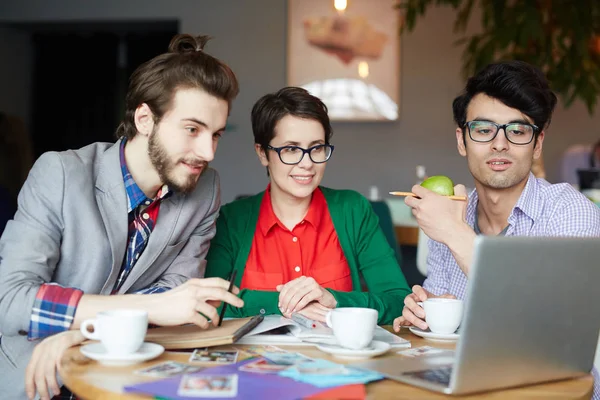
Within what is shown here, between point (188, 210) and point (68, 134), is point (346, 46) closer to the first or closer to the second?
point (68, 134)

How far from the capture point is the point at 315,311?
157 cm

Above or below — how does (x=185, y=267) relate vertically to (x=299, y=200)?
below

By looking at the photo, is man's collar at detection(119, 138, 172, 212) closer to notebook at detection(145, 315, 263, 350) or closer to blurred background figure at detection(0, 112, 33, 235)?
notebook at detection(145, 315, 263, 350)

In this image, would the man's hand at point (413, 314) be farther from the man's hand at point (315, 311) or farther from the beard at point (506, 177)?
the beard at point (506, 177)

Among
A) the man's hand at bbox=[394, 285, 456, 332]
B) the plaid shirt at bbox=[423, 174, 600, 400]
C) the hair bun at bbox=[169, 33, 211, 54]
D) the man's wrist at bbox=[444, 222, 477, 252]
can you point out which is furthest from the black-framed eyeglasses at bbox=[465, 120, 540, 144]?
the hair bun at bbox=[169, 33, 211, 54]

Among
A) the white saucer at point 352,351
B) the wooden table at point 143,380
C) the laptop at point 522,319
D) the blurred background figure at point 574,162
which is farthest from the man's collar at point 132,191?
the blurred background figure at point 574,162

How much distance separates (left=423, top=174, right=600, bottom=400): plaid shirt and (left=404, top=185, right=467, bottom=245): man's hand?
29 cm

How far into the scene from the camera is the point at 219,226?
205 centimetres

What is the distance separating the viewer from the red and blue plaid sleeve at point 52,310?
1.30 metres

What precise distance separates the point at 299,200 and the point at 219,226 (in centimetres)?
25

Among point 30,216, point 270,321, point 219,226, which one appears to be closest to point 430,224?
point 270,321

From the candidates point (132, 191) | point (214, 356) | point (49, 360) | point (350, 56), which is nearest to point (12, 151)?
point (350, 56)

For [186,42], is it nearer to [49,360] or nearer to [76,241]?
[76,241]

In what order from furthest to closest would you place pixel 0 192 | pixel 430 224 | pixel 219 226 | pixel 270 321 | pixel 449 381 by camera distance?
1. pixel 0 192
2. pixel 219 226
3. pixel 430 224
4. pixel 270 321
5. pixel 449 381
